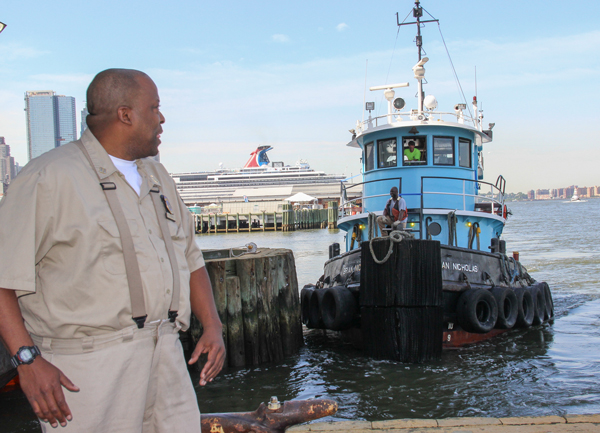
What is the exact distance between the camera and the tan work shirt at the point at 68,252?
187cm

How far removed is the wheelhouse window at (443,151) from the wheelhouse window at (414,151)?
0.21 m

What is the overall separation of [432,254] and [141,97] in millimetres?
5854

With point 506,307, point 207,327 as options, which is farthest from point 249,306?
point 207,327

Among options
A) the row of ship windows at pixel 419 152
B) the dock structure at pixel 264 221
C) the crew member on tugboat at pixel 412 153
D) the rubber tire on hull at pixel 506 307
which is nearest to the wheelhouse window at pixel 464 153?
the row of ship windows at pixel 419 152

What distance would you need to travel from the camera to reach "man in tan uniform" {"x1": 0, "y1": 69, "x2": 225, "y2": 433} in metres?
1.87

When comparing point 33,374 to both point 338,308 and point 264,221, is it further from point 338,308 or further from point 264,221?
point 264,221

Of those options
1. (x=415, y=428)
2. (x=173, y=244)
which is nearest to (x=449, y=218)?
(x=415, y=428)

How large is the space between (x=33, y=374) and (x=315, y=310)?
7646 millimetres

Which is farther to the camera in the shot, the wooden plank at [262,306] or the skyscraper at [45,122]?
the skyscraper at [45,122]

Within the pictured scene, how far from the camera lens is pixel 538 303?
10867 mm

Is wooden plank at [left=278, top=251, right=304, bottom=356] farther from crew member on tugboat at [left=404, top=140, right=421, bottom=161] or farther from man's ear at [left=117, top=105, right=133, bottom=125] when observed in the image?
man's ear at [left=117, top=105, right=133, bottom=125]

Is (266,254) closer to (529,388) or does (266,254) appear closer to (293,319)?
(293,319)

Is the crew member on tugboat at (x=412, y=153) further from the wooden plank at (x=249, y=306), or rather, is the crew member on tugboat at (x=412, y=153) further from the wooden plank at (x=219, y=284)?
the wooden plank at (x=219, y=284)

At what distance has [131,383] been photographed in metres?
2.07
